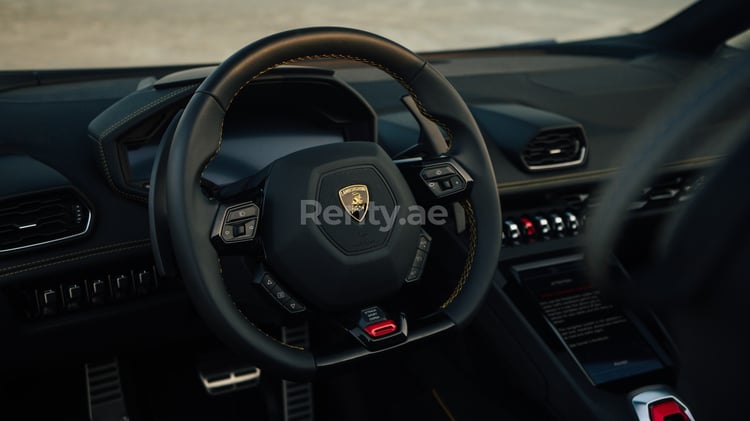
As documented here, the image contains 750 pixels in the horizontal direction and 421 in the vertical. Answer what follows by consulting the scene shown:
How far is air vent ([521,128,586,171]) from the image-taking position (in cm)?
222

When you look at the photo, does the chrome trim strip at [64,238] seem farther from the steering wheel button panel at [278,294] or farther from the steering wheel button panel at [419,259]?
the steering wheel button panel at [419,259]

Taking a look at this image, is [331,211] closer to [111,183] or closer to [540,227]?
[111,183]

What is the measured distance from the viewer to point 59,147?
1.77 m

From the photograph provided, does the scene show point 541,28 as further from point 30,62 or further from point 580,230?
point 30,62

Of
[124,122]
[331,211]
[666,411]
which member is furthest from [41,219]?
[666,411]

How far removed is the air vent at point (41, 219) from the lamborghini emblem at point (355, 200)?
0.64 m

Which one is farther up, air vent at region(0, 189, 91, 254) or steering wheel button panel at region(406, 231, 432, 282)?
air vent at region(0, 189, 91, 254)

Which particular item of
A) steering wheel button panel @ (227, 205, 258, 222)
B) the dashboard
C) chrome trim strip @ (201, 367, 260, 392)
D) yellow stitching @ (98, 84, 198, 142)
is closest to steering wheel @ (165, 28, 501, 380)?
steering wheel button panel @ (227, 205, 258, 222)

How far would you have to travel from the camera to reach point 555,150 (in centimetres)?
228

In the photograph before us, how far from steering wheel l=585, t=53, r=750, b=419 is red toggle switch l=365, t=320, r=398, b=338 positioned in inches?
24.3

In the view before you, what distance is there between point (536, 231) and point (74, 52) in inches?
62.4

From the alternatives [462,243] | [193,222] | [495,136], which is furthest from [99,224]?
[495,136]

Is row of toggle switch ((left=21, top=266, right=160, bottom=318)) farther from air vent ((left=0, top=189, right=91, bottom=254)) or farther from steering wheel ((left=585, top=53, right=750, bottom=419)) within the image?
steering wheel ((left=585, top=53, right=750, bottom=419))

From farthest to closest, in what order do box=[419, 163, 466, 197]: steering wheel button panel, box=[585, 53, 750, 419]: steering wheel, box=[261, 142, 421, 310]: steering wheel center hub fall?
box=[419, 163, 466, 197]: steering wheel button panel
box=[261, 142, 421, 310]: steering wheel center hub
box=[585, 53, 750, 419]: steering wheel
